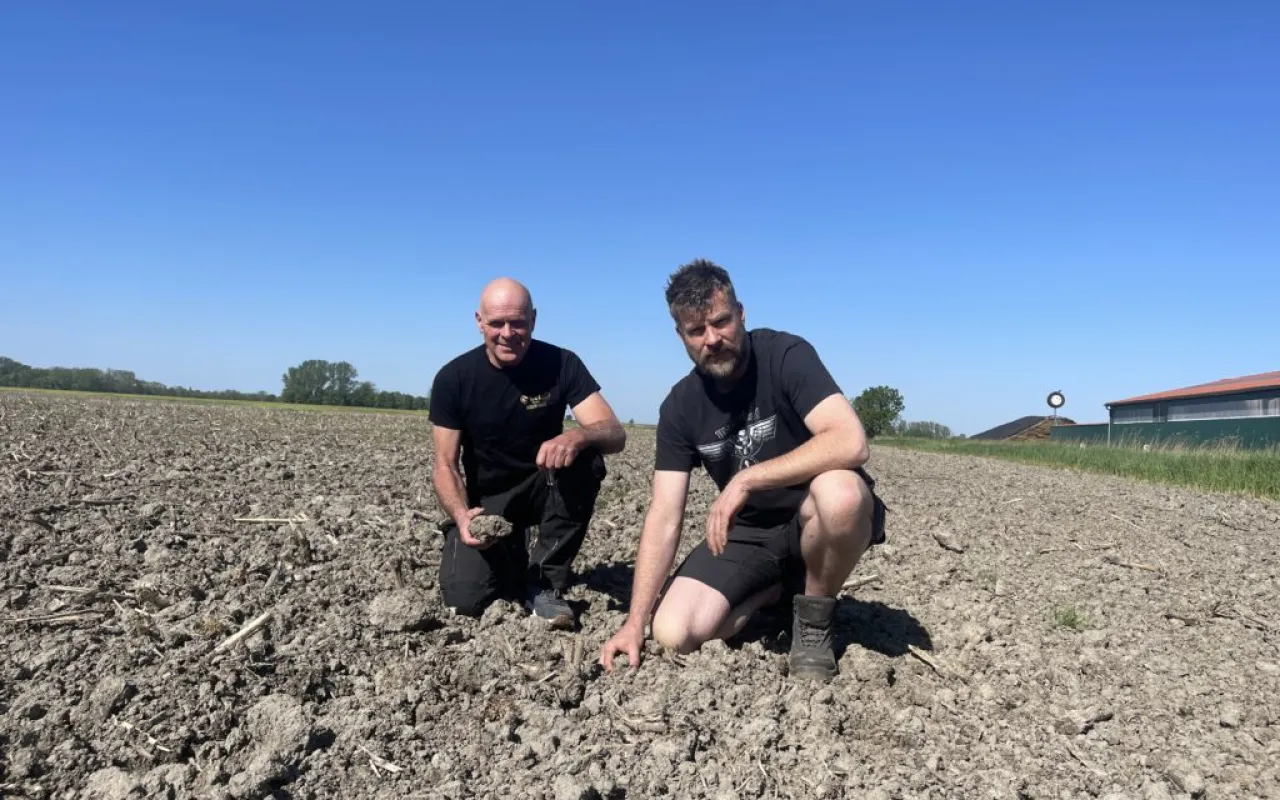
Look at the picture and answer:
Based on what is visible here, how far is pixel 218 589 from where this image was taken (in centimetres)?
350

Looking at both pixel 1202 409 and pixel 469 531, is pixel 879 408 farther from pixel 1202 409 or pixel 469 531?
pixel 469 531

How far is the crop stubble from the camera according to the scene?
96.0 inches

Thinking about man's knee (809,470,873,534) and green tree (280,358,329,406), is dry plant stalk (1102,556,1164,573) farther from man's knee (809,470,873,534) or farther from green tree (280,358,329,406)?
green tree (280,358,329,406)

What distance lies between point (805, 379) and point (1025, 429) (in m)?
46.3

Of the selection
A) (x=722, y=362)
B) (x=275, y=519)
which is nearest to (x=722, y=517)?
(x=722, y=362)

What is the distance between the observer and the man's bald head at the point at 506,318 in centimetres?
368

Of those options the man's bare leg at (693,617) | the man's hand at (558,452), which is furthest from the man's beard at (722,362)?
the man's bare leg at (693,617)

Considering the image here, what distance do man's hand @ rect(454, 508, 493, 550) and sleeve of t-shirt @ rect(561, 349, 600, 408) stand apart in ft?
2.20

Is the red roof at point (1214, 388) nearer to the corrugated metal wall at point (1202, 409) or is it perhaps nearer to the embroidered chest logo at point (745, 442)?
the corrugated metal wall at point (1202, 409)

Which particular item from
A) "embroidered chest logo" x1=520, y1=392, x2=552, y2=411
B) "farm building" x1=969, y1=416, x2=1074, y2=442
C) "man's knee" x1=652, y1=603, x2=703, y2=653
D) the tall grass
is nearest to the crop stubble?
"man's knee" x1=652, y1=603, x2=703, y2=653

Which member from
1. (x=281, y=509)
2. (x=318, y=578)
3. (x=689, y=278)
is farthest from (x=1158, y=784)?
(x=281, y=509)

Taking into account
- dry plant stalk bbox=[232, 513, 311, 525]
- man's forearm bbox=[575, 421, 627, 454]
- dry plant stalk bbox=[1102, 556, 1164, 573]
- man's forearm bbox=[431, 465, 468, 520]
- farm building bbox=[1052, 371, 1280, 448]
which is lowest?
dry plant stalk bbox=[1102, 556, 1164, 573]

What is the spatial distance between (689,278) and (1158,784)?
2.17 meters

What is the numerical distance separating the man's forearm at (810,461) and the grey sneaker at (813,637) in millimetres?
509
